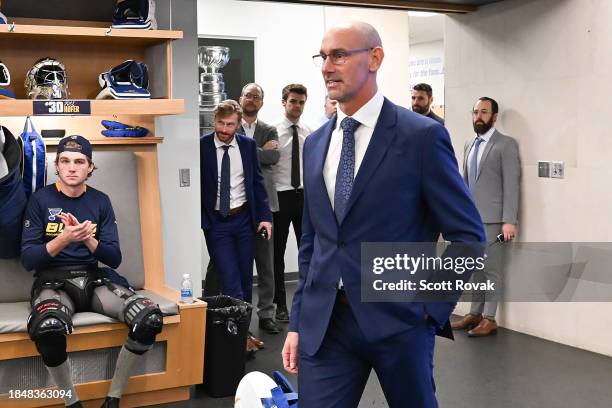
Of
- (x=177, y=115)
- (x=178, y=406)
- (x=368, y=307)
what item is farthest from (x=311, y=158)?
(x=177, y=115)

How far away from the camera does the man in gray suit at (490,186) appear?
594 centimetres

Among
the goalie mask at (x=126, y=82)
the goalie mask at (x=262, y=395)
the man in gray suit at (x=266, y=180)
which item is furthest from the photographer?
the man in gray suit at (x=266, y=180)

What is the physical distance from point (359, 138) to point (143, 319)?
205cm

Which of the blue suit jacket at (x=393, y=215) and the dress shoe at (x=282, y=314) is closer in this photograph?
the blue suit jacket at (x=393, y=215)

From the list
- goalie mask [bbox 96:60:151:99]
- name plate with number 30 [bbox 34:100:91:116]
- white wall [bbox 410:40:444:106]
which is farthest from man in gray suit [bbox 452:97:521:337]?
white wall [bbox 410:40:444:106]

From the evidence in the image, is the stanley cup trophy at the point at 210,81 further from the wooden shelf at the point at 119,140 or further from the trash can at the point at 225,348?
the trash can at the point at 225,348

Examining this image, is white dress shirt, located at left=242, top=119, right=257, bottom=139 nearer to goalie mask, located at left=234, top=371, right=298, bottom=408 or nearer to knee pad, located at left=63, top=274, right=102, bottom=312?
knee pad, located at left=63, top=274, right=102, bottom=312

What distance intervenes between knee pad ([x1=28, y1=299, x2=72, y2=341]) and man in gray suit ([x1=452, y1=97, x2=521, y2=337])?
3.04 m

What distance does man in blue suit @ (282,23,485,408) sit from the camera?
7.41 feet

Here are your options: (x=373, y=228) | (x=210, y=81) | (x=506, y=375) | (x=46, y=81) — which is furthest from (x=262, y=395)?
(x=210, y=81)

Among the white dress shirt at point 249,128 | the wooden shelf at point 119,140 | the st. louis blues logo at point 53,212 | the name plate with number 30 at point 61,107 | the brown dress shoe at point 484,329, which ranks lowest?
the brown dress shoe at point 484,329

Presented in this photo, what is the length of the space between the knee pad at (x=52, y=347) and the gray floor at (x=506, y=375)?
75cm

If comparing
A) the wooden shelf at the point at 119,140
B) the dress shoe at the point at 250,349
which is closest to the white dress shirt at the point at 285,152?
the dress shoe at the point at 250,349

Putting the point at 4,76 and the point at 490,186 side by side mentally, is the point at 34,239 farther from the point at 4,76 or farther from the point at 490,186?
the point at 490,186
